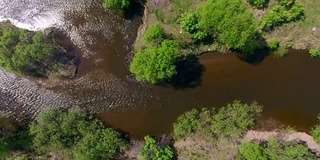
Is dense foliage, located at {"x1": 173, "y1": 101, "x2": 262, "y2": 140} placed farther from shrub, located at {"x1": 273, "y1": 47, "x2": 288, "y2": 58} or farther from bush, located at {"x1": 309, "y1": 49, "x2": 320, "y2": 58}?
bush, located at {"x1": 309, "y1": 49, "x2": 320, "y2": 58}

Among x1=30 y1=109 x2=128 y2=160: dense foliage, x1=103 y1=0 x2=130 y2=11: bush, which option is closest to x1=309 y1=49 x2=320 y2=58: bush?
x1=103 y1=0 x2=130 y2=11: bush

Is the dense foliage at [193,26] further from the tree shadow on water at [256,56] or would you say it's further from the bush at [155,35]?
the tree shadow on water at [256,56]

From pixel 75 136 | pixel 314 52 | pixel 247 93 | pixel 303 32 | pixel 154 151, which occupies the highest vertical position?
pixel 303 32

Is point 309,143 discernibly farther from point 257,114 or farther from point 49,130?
point 49,130

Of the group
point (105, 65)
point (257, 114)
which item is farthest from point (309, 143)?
point (105, 65)

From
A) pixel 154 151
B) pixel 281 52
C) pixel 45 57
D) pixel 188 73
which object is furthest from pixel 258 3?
pixel 45 57

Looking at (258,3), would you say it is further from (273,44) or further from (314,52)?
(314,52)

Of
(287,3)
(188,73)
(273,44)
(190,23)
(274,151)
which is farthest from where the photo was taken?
(188,73)
